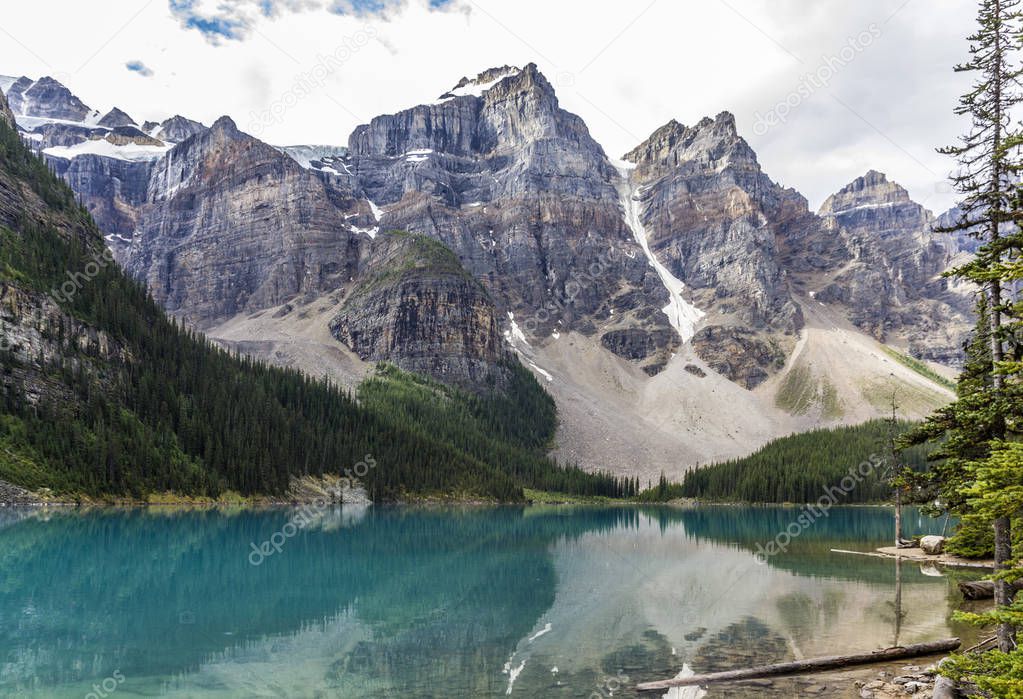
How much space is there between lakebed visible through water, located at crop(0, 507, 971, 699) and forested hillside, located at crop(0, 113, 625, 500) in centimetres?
3162

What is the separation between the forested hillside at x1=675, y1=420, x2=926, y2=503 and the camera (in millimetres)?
146875

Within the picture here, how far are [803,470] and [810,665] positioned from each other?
140 metres

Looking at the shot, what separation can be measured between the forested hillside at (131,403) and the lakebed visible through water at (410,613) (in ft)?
104

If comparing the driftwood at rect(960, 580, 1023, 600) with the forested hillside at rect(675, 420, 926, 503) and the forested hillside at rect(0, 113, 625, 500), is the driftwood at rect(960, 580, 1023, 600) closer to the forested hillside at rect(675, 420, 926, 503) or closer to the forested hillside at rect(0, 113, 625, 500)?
the forested hillside at rect(0, 113, 625, 500)

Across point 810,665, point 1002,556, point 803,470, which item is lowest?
point 810,665

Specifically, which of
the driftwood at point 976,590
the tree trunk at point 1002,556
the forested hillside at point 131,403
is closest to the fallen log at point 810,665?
the tree trunk at point 1002,556

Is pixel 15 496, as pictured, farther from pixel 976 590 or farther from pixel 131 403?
pixel 976 590

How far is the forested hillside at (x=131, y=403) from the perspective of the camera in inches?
3583

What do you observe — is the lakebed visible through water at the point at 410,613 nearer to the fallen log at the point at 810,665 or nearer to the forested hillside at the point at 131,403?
the fallen log at the point at 810,665

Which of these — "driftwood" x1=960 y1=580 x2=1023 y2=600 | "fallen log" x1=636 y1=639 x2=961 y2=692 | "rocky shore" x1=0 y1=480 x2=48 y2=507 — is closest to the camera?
"fallen log" x1=636 y1=639 x2=961 y2=692

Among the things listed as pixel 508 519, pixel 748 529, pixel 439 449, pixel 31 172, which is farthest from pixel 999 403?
pixel 31 172

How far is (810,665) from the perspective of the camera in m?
22.4

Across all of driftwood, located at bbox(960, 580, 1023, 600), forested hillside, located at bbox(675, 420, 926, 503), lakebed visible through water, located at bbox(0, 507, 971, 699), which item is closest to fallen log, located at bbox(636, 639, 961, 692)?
lakebed visible through water, located at bbox(0, 507, 971, 699)

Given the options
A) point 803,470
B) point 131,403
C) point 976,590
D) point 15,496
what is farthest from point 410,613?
point 803,470
